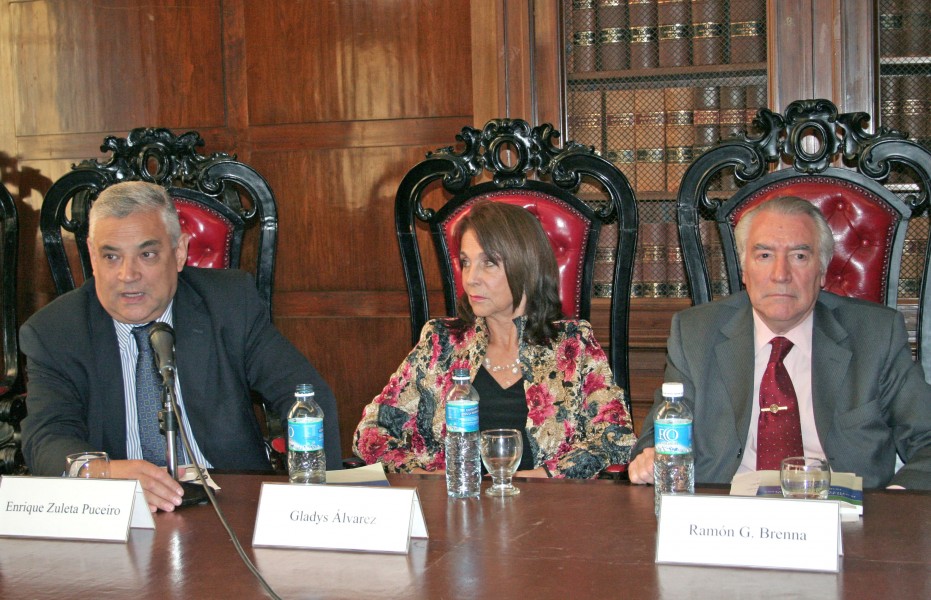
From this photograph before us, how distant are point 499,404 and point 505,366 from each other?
4.2 inches

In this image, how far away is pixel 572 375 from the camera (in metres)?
2.58

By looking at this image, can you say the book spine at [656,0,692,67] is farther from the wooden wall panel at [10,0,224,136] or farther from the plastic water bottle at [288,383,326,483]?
the plastic water bottle at [288,383,326,483]

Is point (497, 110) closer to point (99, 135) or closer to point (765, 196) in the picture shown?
point (765, 196)

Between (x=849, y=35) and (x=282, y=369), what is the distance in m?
2.26

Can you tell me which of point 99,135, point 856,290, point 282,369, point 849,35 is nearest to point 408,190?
point 282,369

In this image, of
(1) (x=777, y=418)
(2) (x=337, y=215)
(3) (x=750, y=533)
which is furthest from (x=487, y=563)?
(2) (x=337, y=215)

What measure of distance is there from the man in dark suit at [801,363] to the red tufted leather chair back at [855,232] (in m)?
0.19

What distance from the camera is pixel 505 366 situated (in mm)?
2674

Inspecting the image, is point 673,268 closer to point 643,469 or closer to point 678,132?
point 678,132

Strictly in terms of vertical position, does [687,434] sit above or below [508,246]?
below

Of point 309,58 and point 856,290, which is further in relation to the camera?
point 309,58

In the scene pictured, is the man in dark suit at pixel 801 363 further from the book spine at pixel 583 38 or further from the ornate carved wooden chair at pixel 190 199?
the book spine at pixel 583 38

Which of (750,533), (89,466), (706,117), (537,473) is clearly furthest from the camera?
(706,117)

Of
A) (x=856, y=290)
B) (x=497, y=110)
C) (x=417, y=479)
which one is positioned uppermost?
(x=497, y=110)
